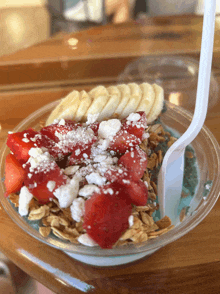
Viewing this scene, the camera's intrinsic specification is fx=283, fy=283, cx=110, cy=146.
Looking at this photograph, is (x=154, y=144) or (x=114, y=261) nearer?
(x=114, y=261)

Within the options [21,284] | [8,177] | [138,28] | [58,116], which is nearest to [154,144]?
[58,116]

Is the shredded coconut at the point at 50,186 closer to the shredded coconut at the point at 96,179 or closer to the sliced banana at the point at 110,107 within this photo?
the shredded coconut at the point at 96,179

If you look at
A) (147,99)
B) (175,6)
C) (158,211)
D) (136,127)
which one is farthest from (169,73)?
(175,6)

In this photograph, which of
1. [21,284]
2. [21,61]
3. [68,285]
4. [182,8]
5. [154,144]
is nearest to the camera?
[68,285]

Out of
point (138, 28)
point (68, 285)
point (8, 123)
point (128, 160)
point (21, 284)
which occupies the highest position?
point (138, 28)

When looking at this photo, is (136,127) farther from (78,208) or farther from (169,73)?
(169,73)

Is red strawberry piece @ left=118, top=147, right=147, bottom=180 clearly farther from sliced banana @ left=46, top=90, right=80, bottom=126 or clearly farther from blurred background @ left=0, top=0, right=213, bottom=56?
blurred background @ left=0, top=0, right=213, bottom=56

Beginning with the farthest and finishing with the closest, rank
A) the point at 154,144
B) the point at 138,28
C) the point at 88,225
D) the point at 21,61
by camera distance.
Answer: the point at 138,28 → the point at 21,61 → the point at 154,144 → the point at 88,225

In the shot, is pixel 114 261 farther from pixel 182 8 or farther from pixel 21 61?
pixel 182 8
